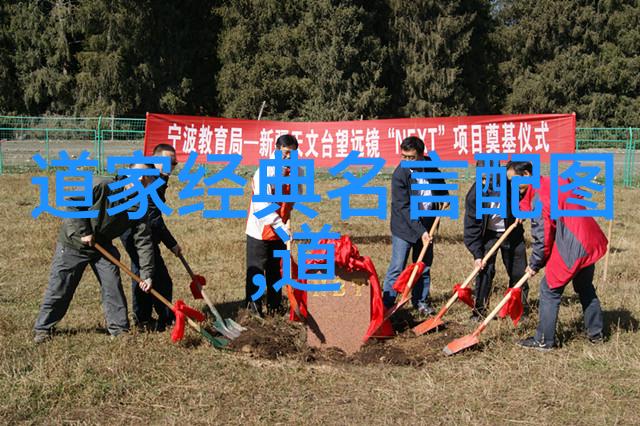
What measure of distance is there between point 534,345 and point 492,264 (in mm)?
974

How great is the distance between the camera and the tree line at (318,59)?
103 ft

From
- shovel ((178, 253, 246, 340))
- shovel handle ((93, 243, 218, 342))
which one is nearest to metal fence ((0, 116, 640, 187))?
shovel ((178, 253, 246, 340))

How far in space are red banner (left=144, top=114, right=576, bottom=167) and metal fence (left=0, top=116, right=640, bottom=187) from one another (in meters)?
4.60

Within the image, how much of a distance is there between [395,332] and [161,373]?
6.46ft

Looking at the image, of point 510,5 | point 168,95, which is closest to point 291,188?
point 168,95

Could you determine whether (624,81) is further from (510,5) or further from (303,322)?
(303,322)

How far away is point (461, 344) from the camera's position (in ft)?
16.1

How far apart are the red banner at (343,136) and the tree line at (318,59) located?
62.4 feet

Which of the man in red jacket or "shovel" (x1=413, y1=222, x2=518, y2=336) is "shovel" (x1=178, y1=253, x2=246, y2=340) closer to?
"shovel" (x1=413, y1=222, x2=518, y2=336)

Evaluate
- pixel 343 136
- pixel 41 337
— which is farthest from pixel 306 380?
pixel 343 136

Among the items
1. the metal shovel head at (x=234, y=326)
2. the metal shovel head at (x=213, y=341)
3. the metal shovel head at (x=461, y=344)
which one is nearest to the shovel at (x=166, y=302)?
the metal shovel head at (x=213, y=341)

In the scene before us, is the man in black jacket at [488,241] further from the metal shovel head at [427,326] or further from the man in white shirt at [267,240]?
the man in white shirt at [267,240]

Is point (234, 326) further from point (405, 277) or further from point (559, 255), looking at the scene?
point (559, 255)

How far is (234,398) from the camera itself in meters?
4.18
